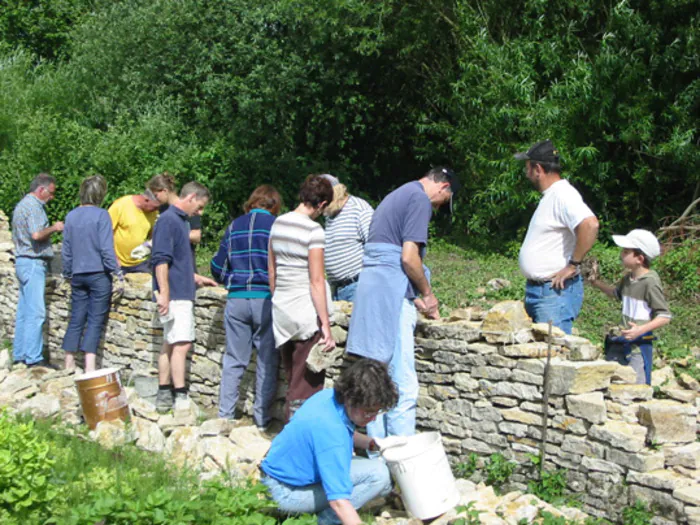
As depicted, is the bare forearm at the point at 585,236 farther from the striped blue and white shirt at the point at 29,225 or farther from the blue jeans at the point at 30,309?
the blue jeans at the point at 30,309

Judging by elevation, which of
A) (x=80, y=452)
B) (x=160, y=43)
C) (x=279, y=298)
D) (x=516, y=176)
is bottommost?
(x=80, y=452)

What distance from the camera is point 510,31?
14.3 meters

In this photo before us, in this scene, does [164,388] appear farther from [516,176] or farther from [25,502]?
[516,176]

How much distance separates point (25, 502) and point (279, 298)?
216cm

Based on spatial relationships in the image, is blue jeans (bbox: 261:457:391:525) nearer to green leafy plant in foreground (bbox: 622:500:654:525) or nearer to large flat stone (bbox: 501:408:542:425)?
large flat stone (bbox: 501:408:542:425)

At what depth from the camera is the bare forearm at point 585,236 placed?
4.91 meters

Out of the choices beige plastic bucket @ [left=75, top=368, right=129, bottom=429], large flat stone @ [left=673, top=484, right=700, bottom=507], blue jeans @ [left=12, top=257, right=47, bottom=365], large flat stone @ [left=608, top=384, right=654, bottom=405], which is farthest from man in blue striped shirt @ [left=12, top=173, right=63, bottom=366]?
large flat stone @ [left=673, top=484, right=700, bottom=507]

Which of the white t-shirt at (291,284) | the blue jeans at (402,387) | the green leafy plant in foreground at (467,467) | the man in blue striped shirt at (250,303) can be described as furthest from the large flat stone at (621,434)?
the man in blue striped shirt at (250,303)

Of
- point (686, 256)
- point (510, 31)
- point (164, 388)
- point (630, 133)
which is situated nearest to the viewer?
point (164, 388)

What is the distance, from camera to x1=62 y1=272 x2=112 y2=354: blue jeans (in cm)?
736

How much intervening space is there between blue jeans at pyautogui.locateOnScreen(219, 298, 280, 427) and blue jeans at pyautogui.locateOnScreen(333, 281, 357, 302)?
1.76 feet

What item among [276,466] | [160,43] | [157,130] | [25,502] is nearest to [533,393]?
[276,466]

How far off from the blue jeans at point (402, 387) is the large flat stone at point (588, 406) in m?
1.00

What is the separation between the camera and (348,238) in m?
5.79
